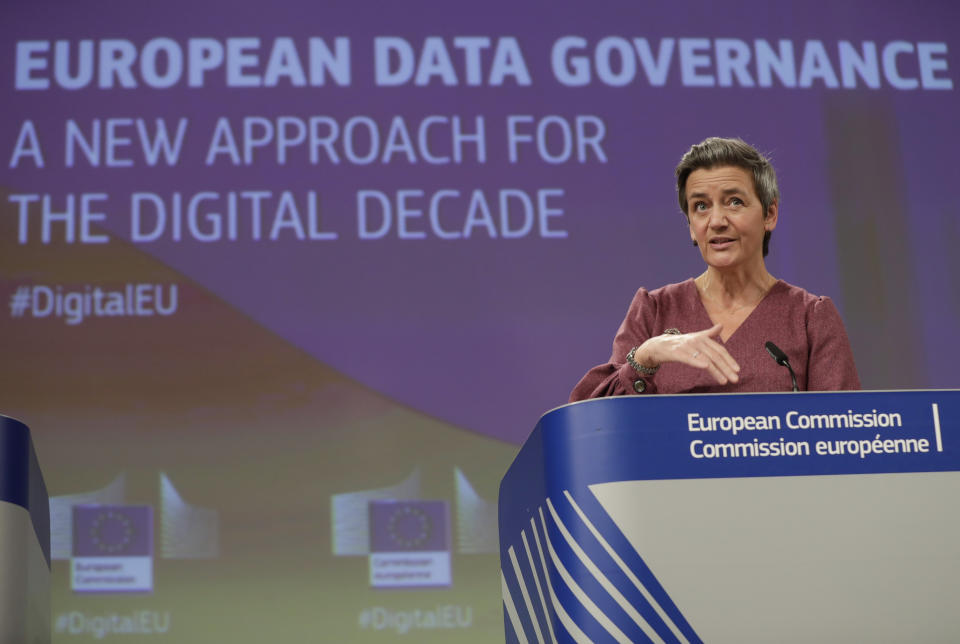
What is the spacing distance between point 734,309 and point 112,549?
2562 mm

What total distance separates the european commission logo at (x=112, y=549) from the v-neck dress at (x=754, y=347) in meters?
2.32

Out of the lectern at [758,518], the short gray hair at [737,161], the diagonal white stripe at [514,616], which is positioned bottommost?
the diagonal white stripe at [514,616]

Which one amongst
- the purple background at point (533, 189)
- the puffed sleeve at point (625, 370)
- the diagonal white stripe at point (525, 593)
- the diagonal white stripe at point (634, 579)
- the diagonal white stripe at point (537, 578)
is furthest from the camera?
the purple background at point (533, 189)

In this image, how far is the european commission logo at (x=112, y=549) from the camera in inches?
151

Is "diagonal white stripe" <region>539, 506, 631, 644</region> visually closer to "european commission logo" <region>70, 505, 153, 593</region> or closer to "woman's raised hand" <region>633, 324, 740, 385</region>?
"woman's raised hand" <region>633, 324, 740, 385</region>

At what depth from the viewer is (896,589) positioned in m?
1.51

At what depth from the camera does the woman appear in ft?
6.46

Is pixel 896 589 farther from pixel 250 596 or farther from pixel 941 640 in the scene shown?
pixel 250 596

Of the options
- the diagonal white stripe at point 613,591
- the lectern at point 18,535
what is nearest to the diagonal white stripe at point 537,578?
the diagonal white stripe at point 613,591

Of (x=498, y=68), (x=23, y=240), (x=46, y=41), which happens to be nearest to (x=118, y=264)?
(x=23, y=240)

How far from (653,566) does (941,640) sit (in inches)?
15.7

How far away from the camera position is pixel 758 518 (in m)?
1.51

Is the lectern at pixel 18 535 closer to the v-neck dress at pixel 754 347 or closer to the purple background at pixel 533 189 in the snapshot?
the v-neck dress at pixel 754 347

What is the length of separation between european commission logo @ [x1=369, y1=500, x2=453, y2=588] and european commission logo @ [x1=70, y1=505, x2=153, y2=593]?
758 millimetres
